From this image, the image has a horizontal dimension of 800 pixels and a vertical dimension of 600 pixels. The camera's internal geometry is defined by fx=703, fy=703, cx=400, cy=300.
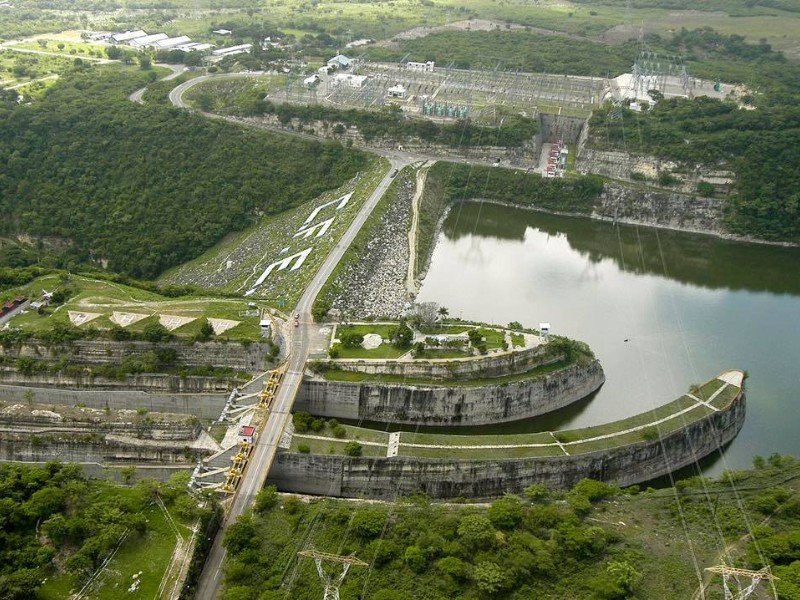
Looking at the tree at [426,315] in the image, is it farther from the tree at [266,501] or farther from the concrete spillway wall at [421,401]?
the tree at [266,501]

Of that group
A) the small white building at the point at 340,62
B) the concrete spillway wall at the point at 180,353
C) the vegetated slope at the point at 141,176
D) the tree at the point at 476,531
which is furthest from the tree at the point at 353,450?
the small white building at the point at 340,62

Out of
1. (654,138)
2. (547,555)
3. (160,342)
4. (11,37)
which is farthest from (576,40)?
(547,555)

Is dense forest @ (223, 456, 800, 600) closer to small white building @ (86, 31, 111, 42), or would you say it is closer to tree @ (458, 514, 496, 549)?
tree @ (458, 514, 496, 549)

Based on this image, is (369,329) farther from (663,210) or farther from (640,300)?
(663,210)

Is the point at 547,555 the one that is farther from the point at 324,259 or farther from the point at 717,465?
the point at 324,259

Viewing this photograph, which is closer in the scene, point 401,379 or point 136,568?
Result: point 136,568

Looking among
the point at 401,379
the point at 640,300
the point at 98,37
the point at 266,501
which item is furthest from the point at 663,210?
the point at 98,37
